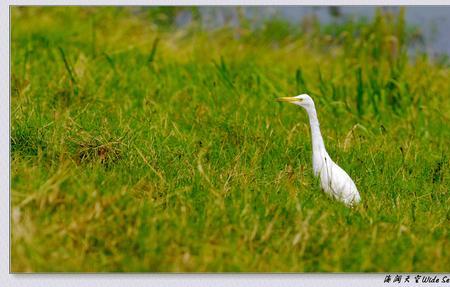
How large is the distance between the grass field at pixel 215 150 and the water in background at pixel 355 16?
0.33m

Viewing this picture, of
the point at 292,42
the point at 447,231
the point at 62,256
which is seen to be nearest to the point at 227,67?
the point at 292,42

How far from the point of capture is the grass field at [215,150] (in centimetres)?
462

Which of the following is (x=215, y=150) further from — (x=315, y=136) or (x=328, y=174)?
(x=328, y=174)

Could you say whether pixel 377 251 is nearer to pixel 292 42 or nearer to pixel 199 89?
pixel 199 89

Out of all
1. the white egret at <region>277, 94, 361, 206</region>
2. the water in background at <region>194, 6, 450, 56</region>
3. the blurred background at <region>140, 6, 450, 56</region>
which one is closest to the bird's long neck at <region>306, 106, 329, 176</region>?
the white egret at <region>277, 94, 361, 206</region>

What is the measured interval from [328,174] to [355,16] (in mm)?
4947

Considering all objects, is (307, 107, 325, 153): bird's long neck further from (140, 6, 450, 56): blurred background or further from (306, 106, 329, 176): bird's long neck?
(140, 6, 450, 56): blurred background

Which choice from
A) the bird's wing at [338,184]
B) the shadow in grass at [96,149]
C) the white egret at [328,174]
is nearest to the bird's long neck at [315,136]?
the white egret at [328,174]

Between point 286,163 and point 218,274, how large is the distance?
1512 millimetres

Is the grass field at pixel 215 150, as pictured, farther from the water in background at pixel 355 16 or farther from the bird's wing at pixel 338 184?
the water in background at pixel 355 16

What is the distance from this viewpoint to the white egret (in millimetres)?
5332

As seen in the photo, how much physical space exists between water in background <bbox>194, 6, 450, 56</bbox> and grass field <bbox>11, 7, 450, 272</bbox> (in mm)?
335

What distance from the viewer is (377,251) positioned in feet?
15.5

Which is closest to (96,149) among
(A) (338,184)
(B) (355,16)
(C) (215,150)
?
(C) (215,150)
